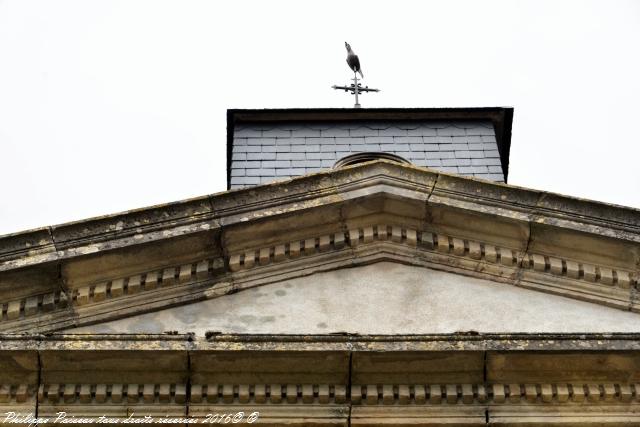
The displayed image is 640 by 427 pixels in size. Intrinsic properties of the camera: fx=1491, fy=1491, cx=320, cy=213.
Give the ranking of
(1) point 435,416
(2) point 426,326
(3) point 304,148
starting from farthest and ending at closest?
(3) point 304,148 → (2) point 426,326 → (1) point 435,416

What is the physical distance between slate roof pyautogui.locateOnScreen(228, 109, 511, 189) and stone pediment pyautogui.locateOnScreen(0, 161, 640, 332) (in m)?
6.66

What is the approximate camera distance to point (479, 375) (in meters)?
11.8

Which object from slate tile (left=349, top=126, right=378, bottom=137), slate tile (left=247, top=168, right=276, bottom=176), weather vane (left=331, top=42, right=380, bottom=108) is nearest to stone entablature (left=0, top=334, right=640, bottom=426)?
slate tile (left=247, top=168, right=276, bottom=176)

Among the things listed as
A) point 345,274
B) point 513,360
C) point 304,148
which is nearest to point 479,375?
point 513,360

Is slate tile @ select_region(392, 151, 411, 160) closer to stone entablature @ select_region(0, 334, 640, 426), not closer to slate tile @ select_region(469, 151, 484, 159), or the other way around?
slate tile @ select_region(469, 151, 484, 159)

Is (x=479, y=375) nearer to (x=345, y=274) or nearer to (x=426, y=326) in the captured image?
(x=426, y=326)

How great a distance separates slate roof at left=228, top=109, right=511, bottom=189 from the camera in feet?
67.1

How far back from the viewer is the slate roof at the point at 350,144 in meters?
20.5

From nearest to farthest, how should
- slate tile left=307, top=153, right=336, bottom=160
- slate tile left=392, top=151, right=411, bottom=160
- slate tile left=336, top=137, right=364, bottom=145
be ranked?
slate tile left=307, top=153, right=336, bottom=160, slate tile left=392, top=151, right=411, bottom=160, slate tile left=336, top=137, right=364, bottom=145

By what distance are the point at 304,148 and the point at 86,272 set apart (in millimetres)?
8499

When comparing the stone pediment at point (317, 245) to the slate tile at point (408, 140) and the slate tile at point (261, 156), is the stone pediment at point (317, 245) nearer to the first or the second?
the slate tile at point (261, 156)

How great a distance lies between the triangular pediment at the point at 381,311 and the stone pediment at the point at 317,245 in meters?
0.09

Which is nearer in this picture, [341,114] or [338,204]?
[338,204]

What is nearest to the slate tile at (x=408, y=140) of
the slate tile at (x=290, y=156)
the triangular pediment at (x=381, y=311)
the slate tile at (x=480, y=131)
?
the slate tile at (x=480, y=131)
